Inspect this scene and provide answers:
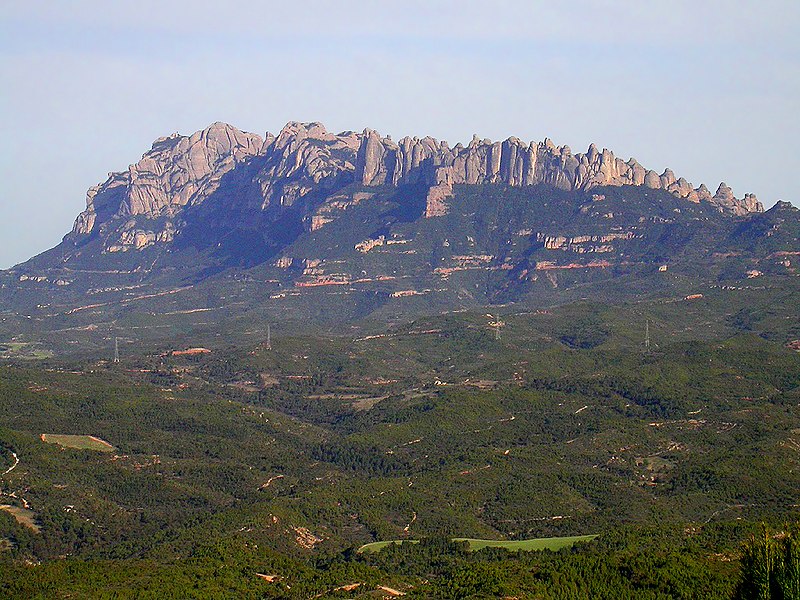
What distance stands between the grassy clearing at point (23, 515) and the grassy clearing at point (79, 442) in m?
24.8

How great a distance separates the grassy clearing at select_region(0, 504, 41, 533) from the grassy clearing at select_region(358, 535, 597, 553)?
94.6 feet

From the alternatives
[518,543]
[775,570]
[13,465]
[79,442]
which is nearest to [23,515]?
[13,465]

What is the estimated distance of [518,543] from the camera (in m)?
104

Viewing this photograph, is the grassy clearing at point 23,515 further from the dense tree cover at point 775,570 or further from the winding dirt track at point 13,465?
the dense tree cover at point 775,570

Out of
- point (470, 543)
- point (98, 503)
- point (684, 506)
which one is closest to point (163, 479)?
point (98, 503)

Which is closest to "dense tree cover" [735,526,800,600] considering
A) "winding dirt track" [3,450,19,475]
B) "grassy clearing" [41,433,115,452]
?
"winding dirt track" [3,450,19,475]

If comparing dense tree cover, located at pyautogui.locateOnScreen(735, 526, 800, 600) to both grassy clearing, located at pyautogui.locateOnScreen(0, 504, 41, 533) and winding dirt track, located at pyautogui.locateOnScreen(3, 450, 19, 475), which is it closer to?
grassy clearing, located at pyautogui.locateOnScreen(0, 504, 41, 533)

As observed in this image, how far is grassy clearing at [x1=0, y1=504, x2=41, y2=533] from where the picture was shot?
110m

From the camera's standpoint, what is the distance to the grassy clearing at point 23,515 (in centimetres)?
11044

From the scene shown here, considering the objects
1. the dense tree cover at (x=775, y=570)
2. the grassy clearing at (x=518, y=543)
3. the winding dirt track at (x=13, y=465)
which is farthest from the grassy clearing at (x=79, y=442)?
the dense tree cover at (x=775, y=570)

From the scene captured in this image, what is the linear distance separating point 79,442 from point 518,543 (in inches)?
2369

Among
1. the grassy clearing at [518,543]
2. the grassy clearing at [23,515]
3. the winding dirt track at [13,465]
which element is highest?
the winding dirt track at [13,465]

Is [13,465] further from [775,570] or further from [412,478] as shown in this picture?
[775,570]

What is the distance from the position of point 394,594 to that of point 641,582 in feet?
47.9
